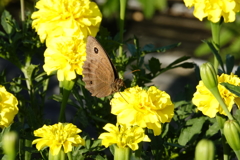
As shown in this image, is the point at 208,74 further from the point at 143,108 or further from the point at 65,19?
the point at 65,19

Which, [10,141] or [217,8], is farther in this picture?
[217,8]

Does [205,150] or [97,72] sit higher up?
[205,150]

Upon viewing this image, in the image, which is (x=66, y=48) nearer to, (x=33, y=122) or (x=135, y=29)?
(x=33, y=122)

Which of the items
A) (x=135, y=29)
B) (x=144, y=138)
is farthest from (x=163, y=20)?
(x=144, y=138)

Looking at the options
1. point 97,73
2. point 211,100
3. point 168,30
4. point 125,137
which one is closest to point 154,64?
point 97,73

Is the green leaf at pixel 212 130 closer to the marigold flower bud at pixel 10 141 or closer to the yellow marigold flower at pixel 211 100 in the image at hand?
the yellow marigold flower at pixel 211 100

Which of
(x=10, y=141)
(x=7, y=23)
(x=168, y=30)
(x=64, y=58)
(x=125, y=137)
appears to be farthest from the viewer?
(x=168, y=30)
